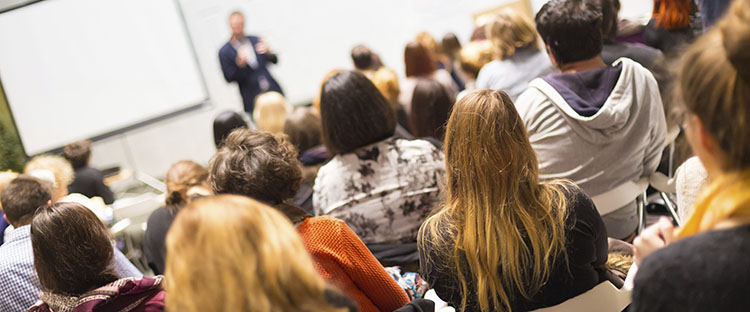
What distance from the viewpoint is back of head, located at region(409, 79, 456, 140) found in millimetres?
3314

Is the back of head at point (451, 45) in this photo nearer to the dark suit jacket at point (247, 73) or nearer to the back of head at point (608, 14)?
the dark suit jacket at point (247, 73)

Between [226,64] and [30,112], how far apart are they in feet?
7.84

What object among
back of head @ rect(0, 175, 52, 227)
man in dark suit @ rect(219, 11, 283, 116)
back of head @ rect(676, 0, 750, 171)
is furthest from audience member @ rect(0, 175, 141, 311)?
man in dark suit @ rect(219, 11, 283, 116)

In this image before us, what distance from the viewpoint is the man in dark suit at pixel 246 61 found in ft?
20.7

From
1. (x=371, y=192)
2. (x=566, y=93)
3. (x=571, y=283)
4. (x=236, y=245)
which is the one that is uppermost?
(x=236, y=245)

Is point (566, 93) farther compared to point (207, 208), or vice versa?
point (566, 93)

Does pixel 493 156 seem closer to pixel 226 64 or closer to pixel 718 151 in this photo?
pixel 718 151

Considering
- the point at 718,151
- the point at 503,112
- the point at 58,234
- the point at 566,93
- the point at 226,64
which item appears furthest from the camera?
the point at 226,64

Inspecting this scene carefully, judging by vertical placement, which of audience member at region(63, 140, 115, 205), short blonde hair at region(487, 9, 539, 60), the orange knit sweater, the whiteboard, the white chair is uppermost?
the whiteboard

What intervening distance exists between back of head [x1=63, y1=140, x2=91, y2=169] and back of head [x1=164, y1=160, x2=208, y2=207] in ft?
6.74

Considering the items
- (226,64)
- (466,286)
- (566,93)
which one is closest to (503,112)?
(466,286)

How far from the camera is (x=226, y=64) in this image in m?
6.39

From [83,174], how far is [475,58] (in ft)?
9.63

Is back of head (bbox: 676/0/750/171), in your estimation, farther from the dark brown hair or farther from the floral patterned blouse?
the dark brown hair
